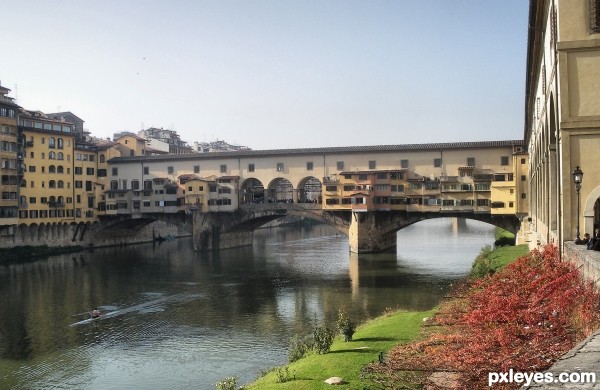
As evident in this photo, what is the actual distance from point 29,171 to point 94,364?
2138 inches

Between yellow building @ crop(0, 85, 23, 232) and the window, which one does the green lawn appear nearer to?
the window

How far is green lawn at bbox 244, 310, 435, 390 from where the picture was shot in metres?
15.5

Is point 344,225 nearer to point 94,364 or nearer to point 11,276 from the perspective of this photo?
point 11,276

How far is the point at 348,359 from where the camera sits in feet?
57.3

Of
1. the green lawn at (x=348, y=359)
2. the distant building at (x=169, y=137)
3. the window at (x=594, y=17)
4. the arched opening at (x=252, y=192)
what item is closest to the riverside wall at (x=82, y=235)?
the arched opening at (x=252, y=192)

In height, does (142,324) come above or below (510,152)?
below

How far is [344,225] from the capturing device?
68438mm

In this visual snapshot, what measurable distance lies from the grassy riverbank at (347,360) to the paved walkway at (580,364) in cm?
650

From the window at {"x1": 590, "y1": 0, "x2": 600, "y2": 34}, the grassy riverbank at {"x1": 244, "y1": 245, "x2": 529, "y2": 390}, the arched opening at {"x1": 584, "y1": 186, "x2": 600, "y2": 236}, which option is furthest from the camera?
the arched opening at {"x1": 584, "y1": 186, "x2": 600, "y2": 236}

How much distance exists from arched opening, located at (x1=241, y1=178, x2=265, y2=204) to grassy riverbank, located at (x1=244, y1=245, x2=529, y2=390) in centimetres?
5277

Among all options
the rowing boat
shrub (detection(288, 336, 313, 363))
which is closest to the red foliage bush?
shrub (detection(288, 336, 313, 363))

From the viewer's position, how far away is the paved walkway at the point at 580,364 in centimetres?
717

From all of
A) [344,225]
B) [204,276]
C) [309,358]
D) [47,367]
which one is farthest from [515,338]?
[344,225]

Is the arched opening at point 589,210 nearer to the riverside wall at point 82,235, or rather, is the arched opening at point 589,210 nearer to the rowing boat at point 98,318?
the rowing boat at point 98,318
